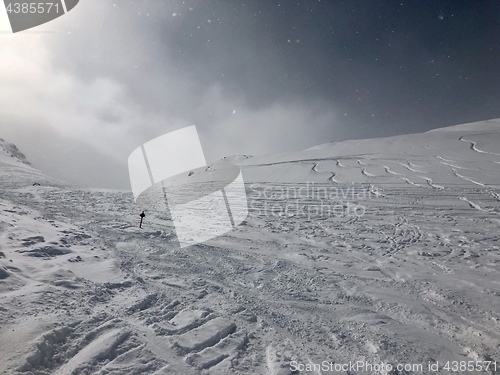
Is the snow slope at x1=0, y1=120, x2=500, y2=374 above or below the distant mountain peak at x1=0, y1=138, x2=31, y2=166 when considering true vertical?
below

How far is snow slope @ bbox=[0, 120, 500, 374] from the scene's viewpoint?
3.65 m

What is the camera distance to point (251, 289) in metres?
→ 5.55

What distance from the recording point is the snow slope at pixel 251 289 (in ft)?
12.0

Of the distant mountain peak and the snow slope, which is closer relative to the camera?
the snow slope

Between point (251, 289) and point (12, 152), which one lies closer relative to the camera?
point (251, 289)

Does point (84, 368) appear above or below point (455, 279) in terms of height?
above

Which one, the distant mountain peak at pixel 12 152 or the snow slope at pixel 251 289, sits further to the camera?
the distant mountain peak at pixel 12 152

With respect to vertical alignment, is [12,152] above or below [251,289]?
above

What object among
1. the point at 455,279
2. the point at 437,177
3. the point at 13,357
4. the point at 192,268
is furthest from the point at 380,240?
the point at 437,177

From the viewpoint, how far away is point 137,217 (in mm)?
10258

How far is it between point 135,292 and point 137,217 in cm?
569

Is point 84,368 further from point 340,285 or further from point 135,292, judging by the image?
point 340,285

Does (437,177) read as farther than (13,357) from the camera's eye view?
Yes

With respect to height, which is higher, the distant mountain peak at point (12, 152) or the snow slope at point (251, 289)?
the distant mountain peak at point (12, 152)
